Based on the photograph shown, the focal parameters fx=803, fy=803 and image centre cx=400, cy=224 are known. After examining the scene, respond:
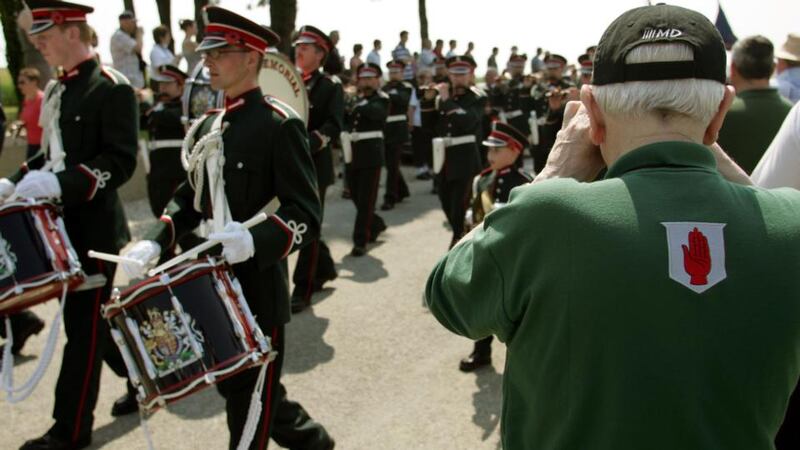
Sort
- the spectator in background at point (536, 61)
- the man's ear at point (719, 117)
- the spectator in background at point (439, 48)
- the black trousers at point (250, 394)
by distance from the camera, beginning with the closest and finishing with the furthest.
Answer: the man's ear at point (719, 117)
the black trousers at point (250, 394)
the spectator in background at point (439, 48)
the spectator in background at point (536, 61)

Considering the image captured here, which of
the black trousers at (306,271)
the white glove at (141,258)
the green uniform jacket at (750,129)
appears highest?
the green uniform jacket at (750,129)

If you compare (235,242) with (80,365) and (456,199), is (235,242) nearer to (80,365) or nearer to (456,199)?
(80,365)

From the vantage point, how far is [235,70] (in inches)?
128

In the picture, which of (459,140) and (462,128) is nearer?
(459,140)

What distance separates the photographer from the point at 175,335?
9.03ft

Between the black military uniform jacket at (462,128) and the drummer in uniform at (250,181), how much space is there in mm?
4284

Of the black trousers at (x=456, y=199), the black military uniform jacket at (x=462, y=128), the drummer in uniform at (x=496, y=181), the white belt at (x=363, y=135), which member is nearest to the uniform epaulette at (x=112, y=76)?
the drummer in uniform at (x=496, y=181)

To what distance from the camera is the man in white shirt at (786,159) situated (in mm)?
2510

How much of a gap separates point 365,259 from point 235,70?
15.8 feet

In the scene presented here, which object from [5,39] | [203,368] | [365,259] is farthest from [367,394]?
[5,39]

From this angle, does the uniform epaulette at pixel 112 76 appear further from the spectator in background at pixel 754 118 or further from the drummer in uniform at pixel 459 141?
the drummer in uniform at pixel 459 141

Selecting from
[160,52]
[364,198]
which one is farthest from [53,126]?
[160,52]

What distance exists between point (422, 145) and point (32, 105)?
7014mm

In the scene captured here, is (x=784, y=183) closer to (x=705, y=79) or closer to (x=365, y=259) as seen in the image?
(x=705, y=79)
